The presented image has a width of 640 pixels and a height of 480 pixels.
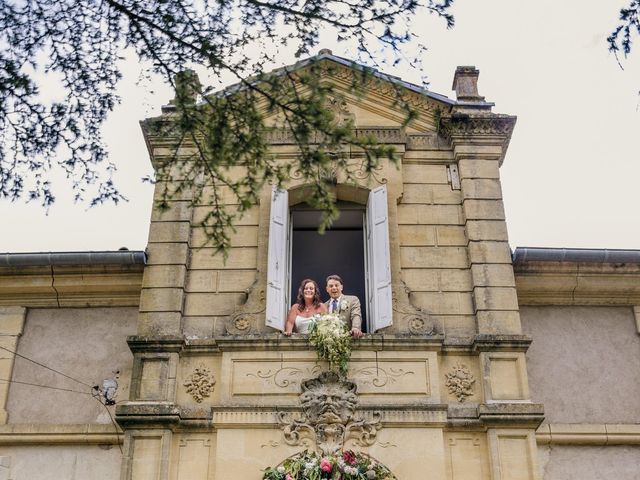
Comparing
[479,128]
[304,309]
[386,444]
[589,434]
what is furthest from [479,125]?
[386,444]

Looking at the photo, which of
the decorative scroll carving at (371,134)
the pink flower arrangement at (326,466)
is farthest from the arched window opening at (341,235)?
the pink flower arrangement at (326,466)

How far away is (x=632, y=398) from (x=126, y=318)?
6741 mm

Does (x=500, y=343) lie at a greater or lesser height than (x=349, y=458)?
greater

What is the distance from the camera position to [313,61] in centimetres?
820

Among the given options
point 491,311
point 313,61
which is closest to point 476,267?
point 491,311

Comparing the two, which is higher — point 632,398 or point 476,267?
point 476,267

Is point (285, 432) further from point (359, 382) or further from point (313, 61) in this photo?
point (313, 61)

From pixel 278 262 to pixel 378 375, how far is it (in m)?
1.99

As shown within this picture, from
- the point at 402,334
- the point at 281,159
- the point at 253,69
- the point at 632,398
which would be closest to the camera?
the point at 253,69

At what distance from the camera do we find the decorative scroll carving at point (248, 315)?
34.4 feet

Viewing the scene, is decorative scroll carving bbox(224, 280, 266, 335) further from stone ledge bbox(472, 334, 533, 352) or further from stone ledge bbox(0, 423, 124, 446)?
stone ledge bbox(472, 334, 533, 352)

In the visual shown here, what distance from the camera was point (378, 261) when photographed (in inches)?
432

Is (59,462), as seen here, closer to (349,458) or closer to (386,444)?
(349,458)

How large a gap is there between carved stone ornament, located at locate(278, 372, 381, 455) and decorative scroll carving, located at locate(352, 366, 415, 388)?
0.85 feet
